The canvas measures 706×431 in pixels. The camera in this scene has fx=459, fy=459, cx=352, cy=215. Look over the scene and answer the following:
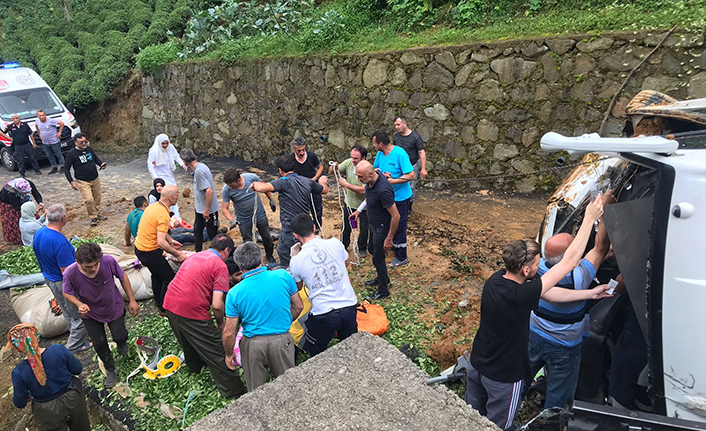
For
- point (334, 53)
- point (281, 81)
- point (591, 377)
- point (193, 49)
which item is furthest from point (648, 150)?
point (193, 49)

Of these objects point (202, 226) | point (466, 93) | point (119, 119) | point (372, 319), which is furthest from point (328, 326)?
point (119, 119)

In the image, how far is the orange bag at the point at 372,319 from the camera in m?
4.70

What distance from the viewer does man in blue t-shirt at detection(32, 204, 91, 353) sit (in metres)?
4.76

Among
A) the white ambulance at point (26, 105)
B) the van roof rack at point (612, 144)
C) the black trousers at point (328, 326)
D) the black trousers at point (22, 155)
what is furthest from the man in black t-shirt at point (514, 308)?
the white ambulance at point (26, 105)

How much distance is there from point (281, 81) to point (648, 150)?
9526 mm

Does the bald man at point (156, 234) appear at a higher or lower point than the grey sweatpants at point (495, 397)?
higher

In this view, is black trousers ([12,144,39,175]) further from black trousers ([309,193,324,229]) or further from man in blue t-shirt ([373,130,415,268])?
man in blue t-shirt ([373,130,415,268])

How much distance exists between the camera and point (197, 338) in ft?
13.4

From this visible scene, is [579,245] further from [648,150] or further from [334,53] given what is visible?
[334,53]

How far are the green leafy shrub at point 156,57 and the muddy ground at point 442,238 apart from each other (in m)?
4.68

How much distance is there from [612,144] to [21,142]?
14.1m

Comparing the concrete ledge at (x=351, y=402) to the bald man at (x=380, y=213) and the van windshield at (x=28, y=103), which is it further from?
the van windshield at (x=28, y=103)

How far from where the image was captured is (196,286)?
3.97 metres

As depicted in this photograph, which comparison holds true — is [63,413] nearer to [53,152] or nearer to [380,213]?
[380,213]
